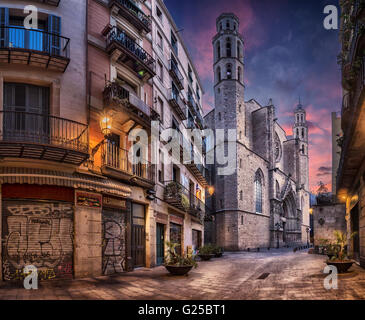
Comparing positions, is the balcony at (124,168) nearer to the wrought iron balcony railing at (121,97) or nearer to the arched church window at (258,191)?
the wrought iron balcony railing at (121,97)

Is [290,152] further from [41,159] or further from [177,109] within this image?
[41,159]

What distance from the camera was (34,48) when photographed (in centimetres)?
1185

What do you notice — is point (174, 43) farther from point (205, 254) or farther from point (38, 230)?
point (38, 230)

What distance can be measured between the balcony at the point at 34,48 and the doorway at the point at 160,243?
33.8ft

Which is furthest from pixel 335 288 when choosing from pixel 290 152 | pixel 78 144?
pixel 290 152

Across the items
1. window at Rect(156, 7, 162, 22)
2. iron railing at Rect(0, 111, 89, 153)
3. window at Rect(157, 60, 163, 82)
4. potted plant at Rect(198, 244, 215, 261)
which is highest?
window at Rect(156, 7, 162, 22)

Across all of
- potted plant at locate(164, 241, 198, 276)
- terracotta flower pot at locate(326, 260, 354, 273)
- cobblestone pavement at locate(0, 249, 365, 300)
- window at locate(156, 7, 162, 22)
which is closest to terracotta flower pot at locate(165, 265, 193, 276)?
potted plant at locate(164, 241, 198, 276)

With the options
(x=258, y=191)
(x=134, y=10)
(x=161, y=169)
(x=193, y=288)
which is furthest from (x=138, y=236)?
(x=258, y=191)

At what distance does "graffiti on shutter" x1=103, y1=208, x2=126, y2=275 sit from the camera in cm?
1304

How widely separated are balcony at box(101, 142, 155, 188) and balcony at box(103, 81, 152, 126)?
1.62m

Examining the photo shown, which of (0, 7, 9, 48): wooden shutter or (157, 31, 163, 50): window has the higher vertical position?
(157, 31, 163, 50): window

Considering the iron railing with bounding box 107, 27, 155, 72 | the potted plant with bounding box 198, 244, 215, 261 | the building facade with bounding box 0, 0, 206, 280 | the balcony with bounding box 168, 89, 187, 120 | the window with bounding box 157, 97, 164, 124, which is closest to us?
the building facade with bounding box 0, 0, 206, 280

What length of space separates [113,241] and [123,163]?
3.31 metres

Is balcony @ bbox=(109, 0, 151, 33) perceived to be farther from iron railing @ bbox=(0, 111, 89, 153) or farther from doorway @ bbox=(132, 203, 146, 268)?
doorway @ bbox=(132, 203, 146, 268)
